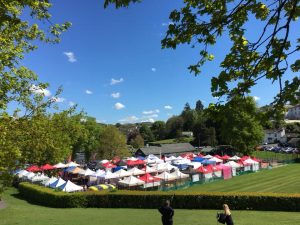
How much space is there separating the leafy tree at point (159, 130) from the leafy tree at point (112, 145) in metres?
90.0

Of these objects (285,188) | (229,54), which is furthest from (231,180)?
(229,54)

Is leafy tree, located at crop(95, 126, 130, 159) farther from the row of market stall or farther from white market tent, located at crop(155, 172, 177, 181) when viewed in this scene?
white market tent, located at crop(155, 172, 177, 181)

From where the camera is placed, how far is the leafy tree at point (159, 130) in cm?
17725

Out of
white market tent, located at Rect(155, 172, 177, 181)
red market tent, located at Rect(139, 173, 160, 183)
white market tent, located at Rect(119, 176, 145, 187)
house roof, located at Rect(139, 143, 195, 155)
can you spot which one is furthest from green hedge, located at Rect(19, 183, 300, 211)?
house roof, located at Rect(139, 143, 195, 155)

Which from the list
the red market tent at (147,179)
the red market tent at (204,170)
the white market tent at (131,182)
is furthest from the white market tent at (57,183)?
the red market tent at (204,170)

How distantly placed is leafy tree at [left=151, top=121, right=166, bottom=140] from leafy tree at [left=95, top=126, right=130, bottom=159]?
90.0 meters

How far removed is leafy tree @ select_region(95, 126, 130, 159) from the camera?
83938mm

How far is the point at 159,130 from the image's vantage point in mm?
183750

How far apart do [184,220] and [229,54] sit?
56.1 feet

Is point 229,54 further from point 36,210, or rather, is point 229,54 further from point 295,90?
point 36,210

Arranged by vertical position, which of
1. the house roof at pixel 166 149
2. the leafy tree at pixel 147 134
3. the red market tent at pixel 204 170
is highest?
the leafy tree at pixel 147 134

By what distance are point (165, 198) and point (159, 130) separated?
6113 inches

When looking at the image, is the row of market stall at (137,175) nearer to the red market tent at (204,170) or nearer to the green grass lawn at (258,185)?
the red market tent at (204,170)

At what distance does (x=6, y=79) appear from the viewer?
11.3 metres
